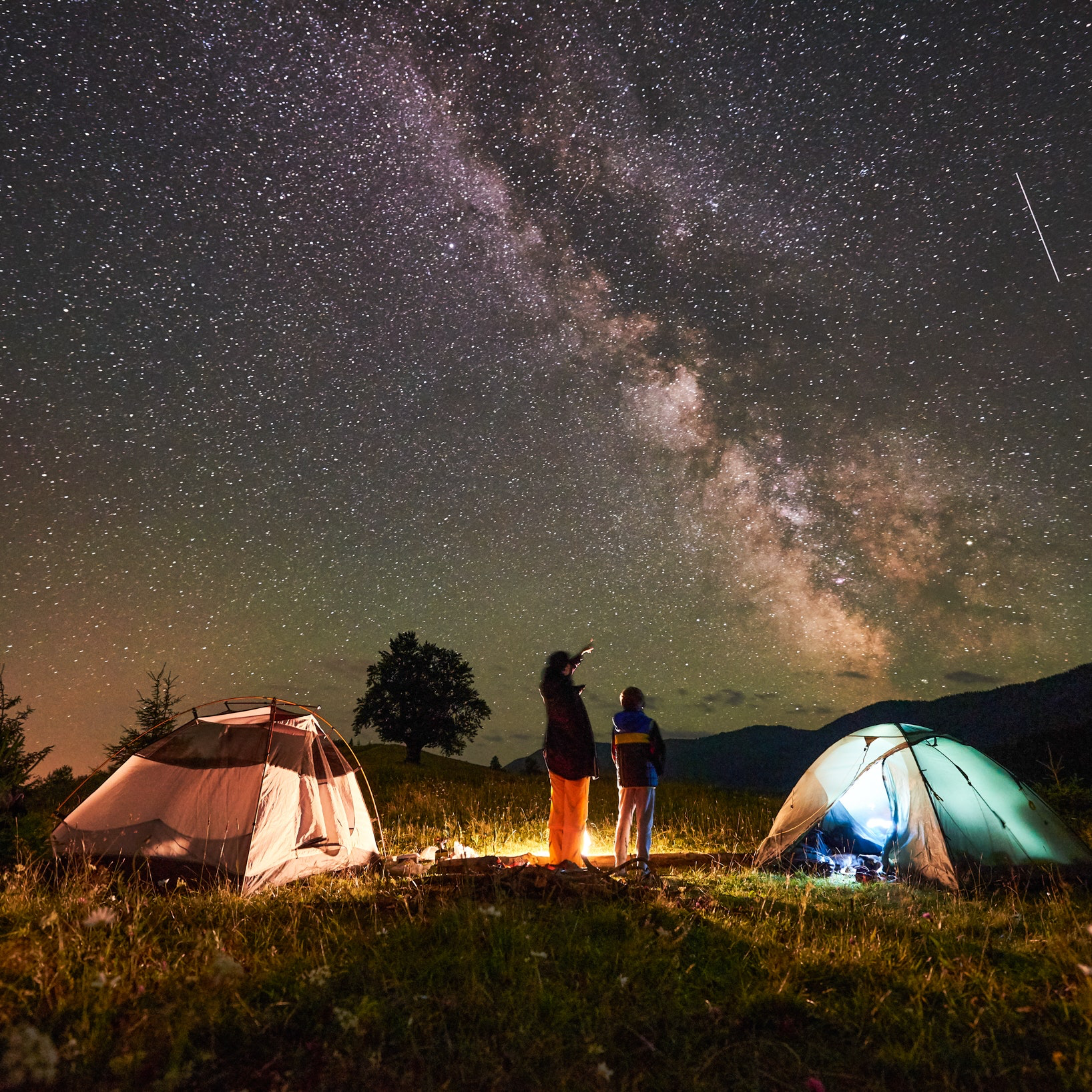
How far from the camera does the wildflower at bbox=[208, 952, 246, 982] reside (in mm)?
3590

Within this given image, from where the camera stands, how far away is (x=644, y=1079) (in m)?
3.26

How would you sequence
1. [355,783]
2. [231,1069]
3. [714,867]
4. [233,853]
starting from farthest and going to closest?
[355,783]
[714,867]
[233,853]
[231,1069]

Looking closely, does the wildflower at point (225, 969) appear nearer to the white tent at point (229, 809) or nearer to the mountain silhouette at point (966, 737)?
the white tent at point (229, 809)

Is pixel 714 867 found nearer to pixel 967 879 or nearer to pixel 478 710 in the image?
pixel 967 879

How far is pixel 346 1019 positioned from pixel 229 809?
17.6 ft

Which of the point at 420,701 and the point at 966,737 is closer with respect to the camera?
the point at 420,701

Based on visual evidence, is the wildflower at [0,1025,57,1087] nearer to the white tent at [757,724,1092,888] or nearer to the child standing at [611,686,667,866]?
the child standing at [611,686,667,866]

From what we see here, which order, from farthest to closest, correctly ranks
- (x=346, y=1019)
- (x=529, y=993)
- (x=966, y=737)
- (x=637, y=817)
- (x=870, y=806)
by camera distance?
(x=966, y=737), (x=870, y=806), (x=637, y=817), (x=529, y=993), (x=346, y=1019)

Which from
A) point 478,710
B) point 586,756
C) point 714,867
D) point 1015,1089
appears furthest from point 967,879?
point 478,710

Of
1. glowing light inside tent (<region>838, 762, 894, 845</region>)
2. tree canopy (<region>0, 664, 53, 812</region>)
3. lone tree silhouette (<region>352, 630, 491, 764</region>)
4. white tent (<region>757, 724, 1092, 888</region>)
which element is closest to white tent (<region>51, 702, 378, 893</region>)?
tree canopy (<region>0, 664, 53, 812</region>)

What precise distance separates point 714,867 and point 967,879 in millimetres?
2988

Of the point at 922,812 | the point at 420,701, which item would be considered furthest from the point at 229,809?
the point at 420,701

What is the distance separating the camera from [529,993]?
12.6ft

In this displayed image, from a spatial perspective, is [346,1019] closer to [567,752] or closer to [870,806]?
[567,752]
